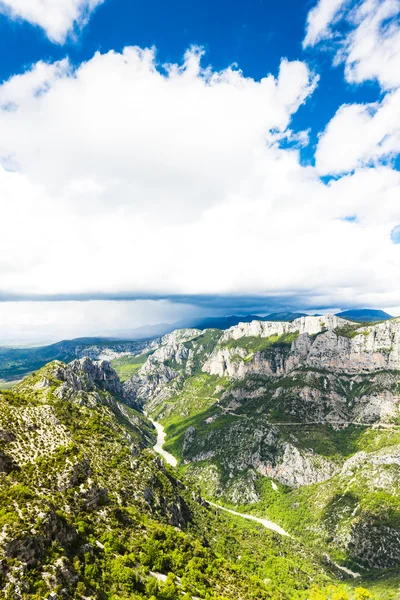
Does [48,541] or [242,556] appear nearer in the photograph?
[48,541]

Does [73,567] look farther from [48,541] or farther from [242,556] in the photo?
[242,556]

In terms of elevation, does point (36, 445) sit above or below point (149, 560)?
above

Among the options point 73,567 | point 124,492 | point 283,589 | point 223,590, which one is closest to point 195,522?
point 283,589

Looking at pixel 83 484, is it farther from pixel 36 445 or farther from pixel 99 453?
pixel 99 453

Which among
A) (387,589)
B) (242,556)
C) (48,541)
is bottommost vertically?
(387,589)

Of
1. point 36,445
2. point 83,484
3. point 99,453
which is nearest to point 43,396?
point 99,453

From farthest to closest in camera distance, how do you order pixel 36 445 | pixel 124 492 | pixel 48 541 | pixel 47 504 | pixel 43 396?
pixel 43 396
pixel 124 492
pixel 36 445
pixel 47 504
pixel 48 541

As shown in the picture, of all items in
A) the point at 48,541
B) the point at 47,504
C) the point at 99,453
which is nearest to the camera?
the point at 48,541

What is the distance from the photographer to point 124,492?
106250 mm

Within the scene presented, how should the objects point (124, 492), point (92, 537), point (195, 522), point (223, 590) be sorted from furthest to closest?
1. point (195, 522)
2. point (124, 492)
3. point (223, 590)
4. point (92, 537)

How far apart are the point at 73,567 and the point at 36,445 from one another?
37.7 m

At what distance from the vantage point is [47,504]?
65.1 metres

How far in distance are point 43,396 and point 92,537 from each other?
8766 cm

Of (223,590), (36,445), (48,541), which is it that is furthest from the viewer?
(36,445)
